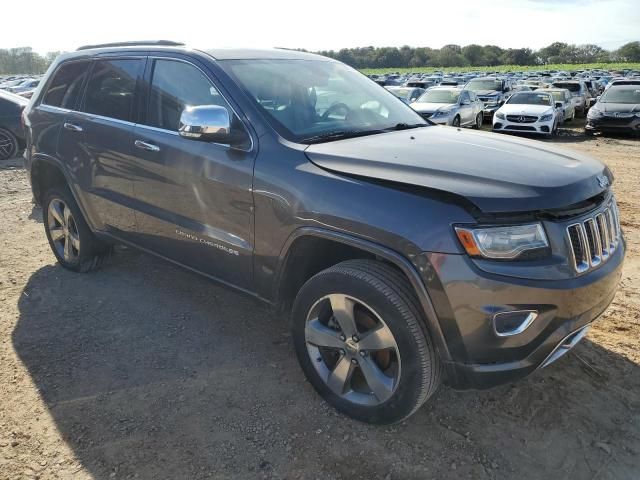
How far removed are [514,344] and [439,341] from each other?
12.3 inches

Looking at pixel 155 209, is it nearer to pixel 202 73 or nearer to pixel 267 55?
pixel 202 73

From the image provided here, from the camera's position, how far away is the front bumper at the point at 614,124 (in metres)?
14.4

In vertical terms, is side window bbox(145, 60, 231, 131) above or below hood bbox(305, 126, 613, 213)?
above

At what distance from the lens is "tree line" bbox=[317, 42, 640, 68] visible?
9869cm

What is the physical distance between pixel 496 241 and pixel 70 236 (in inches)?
148

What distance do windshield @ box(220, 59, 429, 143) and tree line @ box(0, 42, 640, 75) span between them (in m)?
92.0

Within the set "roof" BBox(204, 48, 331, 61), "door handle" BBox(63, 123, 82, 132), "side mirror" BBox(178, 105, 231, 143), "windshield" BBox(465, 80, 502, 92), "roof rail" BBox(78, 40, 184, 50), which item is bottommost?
"windshield" BBox(465, 80, 502, 92)

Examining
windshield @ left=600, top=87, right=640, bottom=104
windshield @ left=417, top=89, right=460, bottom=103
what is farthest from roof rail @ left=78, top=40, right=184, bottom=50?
windshield @ left=600, top=87, right=640, bottom=104

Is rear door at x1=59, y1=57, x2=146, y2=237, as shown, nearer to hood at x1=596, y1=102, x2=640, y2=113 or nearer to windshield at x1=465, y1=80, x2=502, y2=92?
hood at x1=596, y1=102, x2=640, y2=113

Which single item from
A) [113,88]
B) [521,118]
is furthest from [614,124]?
[113,88]

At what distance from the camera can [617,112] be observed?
48.5 ft

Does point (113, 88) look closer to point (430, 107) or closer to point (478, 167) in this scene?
point (478, 167)

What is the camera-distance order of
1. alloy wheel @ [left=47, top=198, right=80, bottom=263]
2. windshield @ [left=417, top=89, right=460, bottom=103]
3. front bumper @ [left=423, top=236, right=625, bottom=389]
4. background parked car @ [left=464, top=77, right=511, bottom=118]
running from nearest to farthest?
front bumper @ [left=423, top=236, right=625, bottom=389], alloy wheel @ [left=47, top=198, right=80, bottom=263], windshield @ [left=417, top=89, right=460, bottom=103], background parked car @ [left=464, top=77, right=511, bottom=118]

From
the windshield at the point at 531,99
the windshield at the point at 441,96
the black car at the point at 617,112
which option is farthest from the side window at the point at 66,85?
the black car at the point at 617,112
